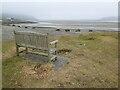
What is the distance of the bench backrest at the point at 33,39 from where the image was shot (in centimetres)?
756

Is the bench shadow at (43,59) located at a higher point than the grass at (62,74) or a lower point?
higher

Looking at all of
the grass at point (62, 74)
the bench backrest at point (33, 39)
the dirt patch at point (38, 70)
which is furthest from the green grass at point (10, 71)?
the bench backrest at point (33, 39)

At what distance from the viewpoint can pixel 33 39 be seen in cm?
793

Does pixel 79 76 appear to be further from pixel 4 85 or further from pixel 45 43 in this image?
pixel 4 85

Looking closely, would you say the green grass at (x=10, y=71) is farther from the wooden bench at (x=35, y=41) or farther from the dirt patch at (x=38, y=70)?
the wooden bench at (x=35, y=41)

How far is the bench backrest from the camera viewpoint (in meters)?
7.56

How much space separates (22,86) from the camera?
6.07 m

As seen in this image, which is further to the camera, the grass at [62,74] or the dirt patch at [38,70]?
the dirt patch at [38,70]

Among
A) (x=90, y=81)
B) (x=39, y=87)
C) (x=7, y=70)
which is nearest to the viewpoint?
(x=39, y=87)

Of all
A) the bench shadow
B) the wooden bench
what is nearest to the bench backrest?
the wooden bench

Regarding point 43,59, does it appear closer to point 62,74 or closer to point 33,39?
point 33,39

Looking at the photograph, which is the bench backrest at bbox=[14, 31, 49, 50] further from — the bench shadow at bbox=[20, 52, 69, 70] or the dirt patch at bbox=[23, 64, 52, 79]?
the dirt patch at bbox=[23, 64, 52, 79]

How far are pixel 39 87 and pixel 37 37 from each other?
2.46 meters

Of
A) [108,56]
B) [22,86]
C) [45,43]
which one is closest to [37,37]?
[45,43]
